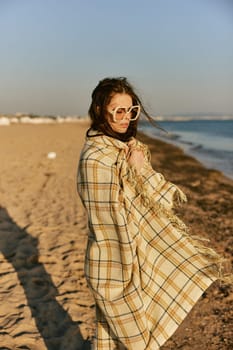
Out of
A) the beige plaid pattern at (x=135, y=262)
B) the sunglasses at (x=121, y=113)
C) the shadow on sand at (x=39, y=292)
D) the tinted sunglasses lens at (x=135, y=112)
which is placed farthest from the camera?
the shadow on sand at (x=39, y=292)

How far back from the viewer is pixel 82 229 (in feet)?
19.5

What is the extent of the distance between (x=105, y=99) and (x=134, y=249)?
822 mm

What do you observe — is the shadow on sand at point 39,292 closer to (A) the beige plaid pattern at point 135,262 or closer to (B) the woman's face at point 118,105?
(A) the beige plaid pattern at point 135,262

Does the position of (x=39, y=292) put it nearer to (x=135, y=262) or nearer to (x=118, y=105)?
(x=135, y=262)

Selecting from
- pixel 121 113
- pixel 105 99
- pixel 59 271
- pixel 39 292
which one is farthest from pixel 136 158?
pixel 59 271

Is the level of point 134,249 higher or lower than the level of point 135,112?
lower

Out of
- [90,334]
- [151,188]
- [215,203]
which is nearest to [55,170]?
[215,203]

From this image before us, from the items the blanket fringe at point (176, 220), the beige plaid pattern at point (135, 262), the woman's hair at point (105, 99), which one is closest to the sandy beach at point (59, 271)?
the beige plaid pattern at point (135, 262)

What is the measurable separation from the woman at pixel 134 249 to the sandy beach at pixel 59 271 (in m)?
1.18

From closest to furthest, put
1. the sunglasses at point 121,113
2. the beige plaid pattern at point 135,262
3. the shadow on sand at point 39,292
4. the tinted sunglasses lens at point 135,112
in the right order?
1. the beige plaid pattern at point 135,262
2. the sunglasses at point 121,113
3. the tinted sunglasses lens at point 135,112
4. the shadow on sand at point 39,292

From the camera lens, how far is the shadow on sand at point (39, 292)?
10.4 feet

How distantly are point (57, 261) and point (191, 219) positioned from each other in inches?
108

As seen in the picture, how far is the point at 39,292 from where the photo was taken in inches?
156

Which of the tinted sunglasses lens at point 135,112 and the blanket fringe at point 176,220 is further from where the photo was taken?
the tinted sunglasses lens at point 135,112
